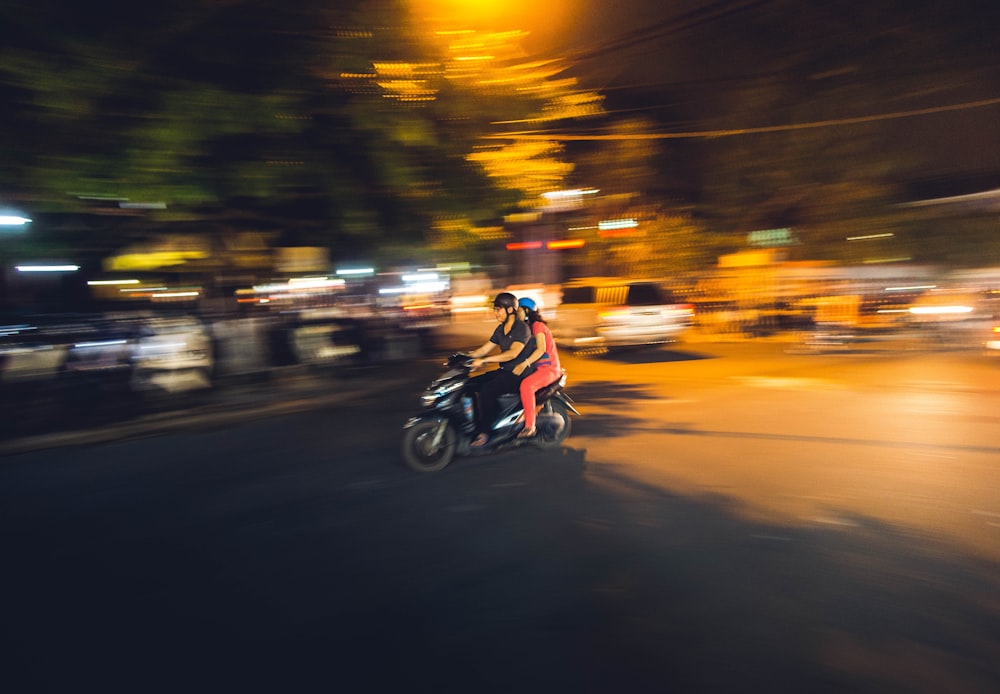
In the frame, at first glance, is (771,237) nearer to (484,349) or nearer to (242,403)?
(242,403)

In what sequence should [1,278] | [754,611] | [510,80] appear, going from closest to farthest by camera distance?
[754,611] → [510,80] → [1,278]

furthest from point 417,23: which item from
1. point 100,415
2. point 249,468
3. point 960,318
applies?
point 960,318

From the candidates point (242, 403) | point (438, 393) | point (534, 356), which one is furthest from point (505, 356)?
point (242, 403)

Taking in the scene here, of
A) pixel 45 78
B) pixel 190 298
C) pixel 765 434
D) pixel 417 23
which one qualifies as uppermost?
pixel 417 23

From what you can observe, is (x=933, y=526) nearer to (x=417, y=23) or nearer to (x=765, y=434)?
(x=765, y=434)

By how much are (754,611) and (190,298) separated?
13333 millimetres

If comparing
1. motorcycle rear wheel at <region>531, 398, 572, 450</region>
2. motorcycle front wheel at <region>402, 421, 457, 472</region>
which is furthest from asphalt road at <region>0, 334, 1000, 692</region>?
motorcycle rear wheel at <region>531, 398, 572, 450</region>

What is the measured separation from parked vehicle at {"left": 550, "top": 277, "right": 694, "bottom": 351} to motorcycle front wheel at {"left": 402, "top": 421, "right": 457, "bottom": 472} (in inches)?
372

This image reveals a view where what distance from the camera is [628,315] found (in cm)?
1600

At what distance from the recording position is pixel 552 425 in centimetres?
777

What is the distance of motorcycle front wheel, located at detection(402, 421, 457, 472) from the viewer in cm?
700

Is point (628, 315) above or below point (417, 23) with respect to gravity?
below

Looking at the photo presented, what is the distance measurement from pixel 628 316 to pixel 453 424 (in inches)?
373

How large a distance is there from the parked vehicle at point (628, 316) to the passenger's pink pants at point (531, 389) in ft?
29.1
